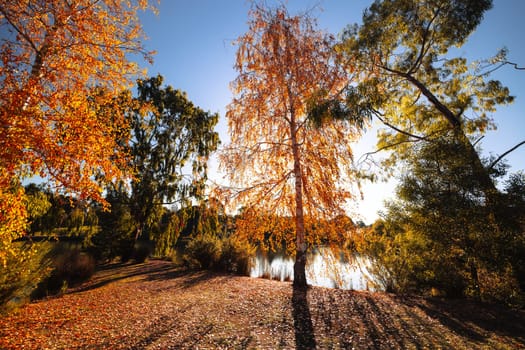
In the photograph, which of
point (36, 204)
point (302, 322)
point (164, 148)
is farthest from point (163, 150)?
point (302, 322)

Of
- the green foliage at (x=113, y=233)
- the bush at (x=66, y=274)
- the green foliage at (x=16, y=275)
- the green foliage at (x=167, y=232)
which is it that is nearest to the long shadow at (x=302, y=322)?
the green foliage at (x=16, y=275)

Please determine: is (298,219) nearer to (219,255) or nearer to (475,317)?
(475,317)

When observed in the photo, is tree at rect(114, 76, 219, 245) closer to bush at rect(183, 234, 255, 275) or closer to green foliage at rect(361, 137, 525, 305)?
bush at rect(183, 234, 255, 275)

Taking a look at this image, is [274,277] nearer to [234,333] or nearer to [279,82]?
[234,333]

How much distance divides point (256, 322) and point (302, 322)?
91cm

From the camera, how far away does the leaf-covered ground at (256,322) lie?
372cm

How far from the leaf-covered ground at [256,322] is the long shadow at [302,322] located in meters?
0.02

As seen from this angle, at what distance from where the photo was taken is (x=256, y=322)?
4.54 meters

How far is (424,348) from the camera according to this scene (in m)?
3.52

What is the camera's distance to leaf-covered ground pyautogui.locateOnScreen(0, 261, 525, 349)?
146 inches

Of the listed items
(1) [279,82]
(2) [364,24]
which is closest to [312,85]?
(1) [279,82]

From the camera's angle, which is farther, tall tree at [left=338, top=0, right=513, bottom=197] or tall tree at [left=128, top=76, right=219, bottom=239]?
tall tree at [left=128, top=76, right=219, bottom=239]

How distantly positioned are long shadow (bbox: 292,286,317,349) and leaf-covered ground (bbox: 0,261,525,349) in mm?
18

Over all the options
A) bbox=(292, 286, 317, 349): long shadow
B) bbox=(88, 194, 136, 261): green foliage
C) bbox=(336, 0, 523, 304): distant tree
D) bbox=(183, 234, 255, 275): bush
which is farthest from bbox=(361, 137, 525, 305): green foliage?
bbox=(88, 194, 136, 261): green foliage
